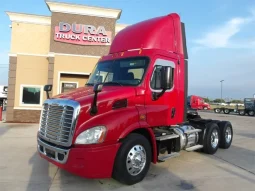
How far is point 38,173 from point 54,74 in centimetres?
1052

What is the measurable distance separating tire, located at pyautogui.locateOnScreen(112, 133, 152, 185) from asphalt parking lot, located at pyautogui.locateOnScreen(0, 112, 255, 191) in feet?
0.56

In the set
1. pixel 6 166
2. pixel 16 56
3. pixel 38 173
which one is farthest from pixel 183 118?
pixel 16 56

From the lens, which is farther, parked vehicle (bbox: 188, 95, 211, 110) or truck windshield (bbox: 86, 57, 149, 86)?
parked vehicle (bbox: 188, 95, 211, 110)

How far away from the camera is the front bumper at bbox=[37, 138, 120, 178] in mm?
4297

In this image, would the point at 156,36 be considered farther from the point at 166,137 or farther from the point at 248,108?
the point at 248,108

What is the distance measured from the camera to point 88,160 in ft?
14.1

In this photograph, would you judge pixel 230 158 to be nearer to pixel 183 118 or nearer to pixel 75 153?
pixel 183 118

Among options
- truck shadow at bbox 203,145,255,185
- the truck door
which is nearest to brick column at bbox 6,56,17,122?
the truck door

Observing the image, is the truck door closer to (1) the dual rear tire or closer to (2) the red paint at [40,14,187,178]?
(2) the red paint at [40,14,187,178]

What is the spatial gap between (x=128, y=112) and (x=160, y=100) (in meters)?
1.10

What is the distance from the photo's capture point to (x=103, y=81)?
5910 millimetres

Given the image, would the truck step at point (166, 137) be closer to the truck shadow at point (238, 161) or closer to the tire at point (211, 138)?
the truck shadow at point (238, 161)

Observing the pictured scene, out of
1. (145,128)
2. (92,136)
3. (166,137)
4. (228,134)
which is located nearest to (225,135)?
(228,134)

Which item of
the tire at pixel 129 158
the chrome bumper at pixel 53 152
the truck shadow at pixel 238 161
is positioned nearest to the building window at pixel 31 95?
the chrome bumper at pixel 53 152
